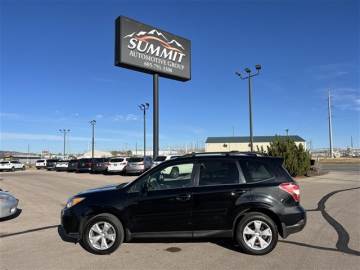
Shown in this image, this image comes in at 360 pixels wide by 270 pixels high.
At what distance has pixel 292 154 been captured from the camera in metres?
25.7

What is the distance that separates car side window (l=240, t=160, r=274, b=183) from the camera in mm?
6855

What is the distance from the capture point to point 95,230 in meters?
6.80

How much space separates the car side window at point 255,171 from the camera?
6855 millimetres

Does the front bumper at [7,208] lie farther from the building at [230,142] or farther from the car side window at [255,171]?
the building at [230,142]

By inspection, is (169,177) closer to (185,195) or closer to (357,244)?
(185,195)

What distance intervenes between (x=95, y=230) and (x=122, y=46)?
17.2 m

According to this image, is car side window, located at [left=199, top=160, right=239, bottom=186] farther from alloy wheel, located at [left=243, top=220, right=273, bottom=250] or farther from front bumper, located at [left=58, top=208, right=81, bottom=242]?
front bumper, located at [left=58, top=208, right=81, bottom=242]

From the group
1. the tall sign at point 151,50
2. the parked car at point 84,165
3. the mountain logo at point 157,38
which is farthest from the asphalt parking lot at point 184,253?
the parked car at point 84,165

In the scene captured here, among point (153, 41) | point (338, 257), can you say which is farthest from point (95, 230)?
point (153, 41)

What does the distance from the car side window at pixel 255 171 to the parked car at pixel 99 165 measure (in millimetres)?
27699

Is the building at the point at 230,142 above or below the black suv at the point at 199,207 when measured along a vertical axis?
above

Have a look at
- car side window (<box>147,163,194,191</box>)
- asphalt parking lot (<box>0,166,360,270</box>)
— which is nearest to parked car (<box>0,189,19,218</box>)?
asphalt parking lot (<box>0,166,360,270</box>)

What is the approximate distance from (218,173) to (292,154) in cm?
1999

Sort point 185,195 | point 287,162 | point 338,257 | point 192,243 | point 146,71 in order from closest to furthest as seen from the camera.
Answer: point 338,257 < point 185,195 < point 192,243 < point 146,71 < point 287,162
